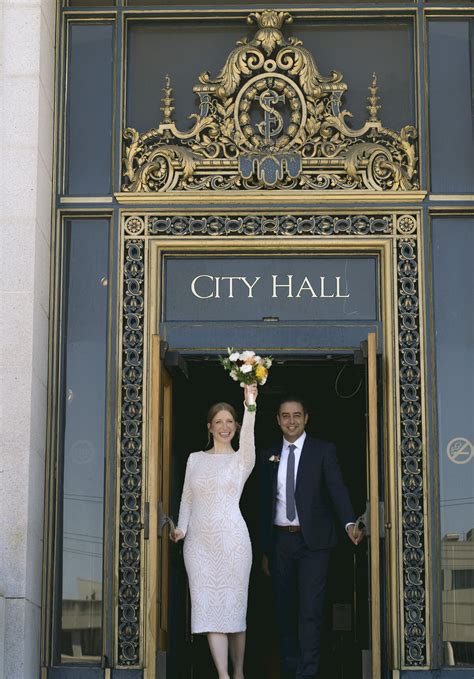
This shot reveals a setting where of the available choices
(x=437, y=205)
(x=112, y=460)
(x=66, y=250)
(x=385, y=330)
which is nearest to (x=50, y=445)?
(x=112, y=460)

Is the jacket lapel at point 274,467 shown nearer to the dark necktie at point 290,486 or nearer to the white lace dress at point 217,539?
the dark necktie at point 290,486

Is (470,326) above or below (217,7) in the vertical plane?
below

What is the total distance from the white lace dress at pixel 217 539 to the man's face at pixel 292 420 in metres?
0.69

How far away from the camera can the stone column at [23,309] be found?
42.5ft

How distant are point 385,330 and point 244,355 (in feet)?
4.43

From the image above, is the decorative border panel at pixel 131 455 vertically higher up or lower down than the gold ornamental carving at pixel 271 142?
lower down

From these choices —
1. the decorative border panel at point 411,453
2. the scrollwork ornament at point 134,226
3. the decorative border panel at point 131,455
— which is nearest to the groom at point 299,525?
the decorative border panel at point 411,453

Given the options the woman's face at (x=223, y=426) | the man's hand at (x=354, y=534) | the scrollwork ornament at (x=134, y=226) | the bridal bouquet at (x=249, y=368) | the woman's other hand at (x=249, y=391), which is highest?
the scrollwork ornament at (x=134, y=226)

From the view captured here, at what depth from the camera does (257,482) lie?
1556 cm

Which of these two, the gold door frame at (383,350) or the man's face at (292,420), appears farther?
the man's face at (292,420)

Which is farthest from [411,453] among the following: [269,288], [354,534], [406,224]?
[406,224]

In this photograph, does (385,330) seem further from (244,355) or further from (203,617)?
(203,617)

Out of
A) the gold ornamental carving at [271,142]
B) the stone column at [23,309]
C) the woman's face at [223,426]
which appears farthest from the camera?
the gold ornamental carving at [271,142]

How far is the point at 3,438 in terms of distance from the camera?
43.2 ft
